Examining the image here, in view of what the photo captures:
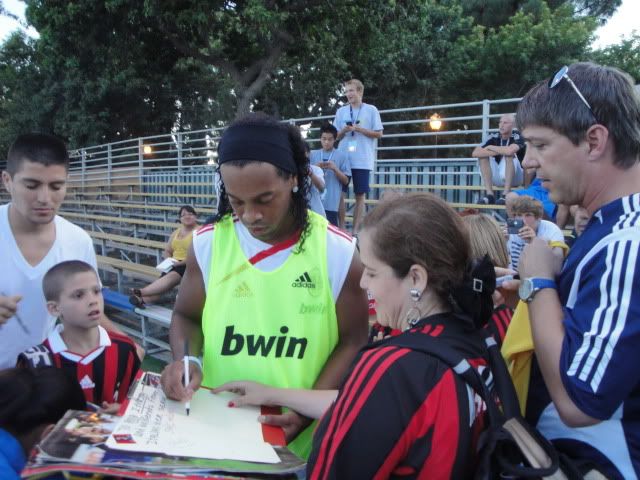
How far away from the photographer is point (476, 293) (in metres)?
1.18

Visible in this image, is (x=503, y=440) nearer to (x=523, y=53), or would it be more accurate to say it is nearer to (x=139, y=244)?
(x=139, y=244)

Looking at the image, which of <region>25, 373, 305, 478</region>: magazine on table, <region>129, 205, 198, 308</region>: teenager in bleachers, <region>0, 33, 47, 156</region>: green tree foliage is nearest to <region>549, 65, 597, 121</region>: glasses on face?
<region>25, 373, 305, 478</region>: magazine on table

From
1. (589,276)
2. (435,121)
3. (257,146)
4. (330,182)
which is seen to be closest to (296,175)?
(257,146)

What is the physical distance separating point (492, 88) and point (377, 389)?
2132 cm

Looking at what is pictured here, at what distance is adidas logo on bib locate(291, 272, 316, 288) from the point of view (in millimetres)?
1706

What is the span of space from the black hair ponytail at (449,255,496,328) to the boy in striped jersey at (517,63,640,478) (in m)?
0.08

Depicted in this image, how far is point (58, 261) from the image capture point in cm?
237

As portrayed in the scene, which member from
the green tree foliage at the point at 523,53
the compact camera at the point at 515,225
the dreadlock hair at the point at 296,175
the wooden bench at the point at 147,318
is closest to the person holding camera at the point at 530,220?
the compact camera at the point at 515,225

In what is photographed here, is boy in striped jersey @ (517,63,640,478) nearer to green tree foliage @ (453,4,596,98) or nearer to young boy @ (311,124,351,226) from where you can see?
young boy @ (311,124,351,226)

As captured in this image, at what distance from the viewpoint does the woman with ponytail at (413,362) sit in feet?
3.32

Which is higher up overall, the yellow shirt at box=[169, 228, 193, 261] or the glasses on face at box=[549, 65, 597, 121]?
the glasses on face at box=[549, 65, 597, 121]

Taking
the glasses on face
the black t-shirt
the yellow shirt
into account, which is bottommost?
the yellow shirt

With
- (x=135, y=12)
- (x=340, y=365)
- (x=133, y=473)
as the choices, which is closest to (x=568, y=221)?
(x=340, y=365)

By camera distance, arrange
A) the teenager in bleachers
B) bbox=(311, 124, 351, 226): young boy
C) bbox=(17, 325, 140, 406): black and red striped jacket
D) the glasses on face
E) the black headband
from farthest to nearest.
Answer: bbox=(311, 124, 351, 226): young boy
the teenager in bleachers
bbox=(17, 325, 140, 406): black and red striped jacket
the black headband
the glasses on face
